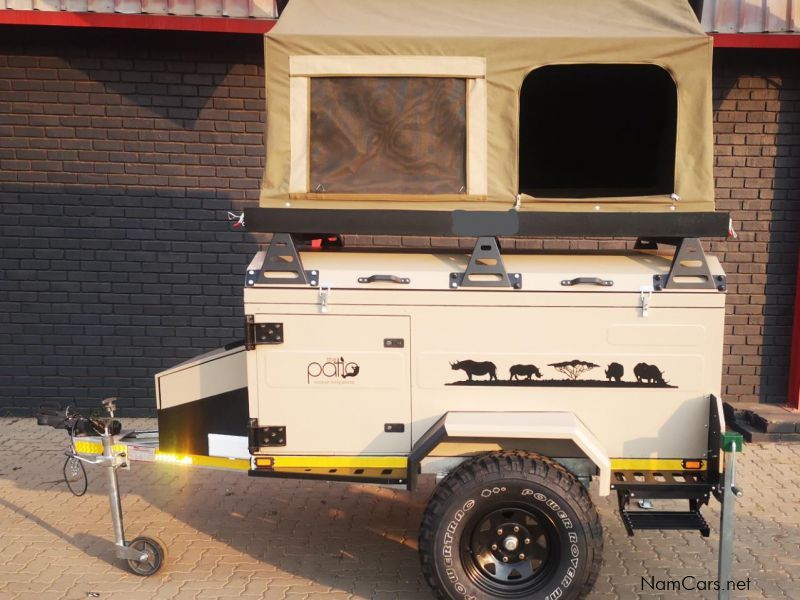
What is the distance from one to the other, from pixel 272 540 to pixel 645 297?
2976mm

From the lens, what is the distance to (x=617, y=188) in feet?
17.9

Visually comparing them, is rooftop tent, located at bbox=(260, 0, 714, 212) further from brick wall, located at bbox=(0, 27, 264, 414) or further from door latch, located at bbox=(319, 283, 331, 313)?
brick wall, located at bbox=(0, 27, 264, 414)

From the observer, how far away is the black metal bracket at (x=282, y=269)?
388 cm

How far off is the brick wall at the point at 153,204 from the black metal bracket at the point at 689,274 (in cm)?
346

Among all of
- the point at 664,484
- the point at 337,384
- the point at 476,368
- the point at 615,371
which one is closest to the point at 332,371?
the point at 337,384

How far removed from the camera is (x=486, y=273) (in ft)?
12.6

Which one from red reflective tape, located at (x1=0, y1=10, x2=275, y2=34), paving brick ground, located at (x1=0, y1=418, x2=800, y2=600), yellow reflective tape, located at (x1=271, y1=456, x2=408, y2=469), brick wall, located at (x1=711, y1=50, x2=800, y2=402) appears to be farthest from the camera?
brick wall, located at (x1=711, y1=50, x2=800, y2=402)

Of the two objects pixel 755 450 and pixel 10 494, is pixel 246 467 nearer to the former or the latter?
pixel 10 494

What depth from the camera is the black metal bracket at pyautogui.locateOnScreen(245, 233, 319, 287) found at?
153 inches

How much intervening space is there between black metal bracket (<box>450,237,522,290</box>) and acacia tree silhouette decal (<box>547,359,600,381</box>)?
47 centimetres

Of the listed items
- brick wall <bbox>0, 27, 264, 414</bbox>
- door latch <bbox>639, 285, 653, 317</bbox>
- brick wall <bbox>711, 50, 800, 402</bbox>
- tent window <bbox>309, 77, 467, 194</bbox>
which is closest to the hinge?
tent window <bbox>309, 77, 467, 194</bbox>

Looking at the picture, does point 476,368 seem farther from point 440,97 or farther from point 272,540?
point 272,540

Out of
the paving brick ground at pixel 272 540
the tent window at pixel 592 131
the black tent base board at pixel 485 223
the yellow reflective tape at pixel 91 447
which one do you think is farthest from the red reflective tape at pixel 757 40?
the yellow reflective tape at pixel 91 447

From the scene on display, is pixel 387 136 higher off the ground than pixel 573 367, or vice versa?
Result: pixel 387 136
